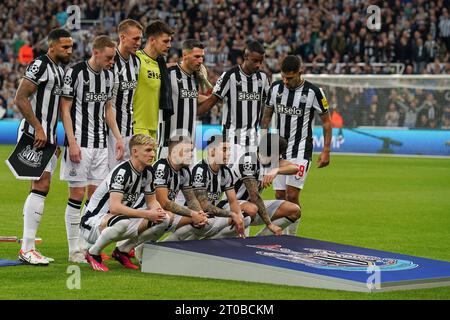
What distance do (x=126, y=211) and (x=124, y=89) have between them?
1.61 m

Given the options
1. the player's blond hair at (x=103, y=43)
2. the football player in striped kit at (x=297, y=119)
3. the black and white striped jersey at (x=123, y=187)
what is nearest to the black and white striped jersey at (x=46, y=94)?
the player's blond hair at (x=103, y=43)

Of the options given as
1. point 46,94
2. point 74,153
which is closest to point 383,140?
point 74,153

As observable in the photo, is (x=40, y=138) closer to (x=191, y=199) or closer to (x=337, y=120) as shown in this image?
(x=191, y=199)

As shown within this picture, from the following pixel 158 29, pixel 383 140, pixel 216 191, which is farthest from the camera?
pixel 383 140

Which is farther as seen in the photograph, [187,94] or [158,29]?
[187,94]

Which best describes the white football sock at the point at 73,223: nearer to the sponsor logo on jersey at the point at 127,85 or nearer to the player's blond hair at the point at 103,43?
the sponsor logo on jersey at the point at 127,85

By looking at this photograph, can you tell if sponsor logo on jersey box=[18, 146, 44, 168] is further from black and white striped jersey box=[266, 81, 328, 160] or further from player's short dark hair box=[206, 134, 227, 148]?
black and white striped jersey box=[266, 81, 328, 160]

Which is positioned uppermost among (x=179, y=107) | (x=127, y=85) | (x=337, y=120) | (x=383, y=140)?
(x=127, y=85)

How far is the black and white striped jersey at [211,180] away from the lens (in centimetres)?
834

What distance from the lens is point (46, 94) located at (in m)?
8.02

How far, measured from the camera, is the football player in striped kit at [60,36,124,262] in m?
8.19

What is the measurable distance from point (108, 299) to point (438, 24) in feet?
70.4

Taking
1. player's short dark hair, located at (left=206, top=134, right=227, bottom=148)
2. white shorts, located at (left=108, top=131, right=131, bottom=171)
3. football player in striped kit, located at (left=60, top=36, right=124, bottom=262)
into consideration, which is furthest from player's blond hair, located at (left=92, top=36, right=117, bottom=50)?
player's short dark hair, located at (left=206, top=134, right=227, bottom=148)

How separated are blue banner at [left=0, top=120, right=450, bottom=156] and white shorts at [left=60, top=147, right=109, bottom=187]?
44.8ft
